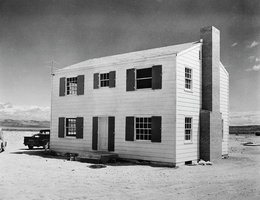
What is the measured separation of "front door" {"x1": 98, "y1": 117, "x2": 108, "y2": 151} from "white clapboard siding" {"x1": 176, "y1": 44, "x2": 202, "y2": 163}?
478 cm

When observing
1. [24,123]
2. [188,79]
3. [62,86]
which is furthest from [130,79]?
[24,123]

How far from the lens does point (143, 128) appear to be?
53.5 feet

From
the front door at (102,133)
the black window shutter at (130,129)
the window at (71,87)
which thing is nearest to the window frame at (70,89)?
the window at (71,87)

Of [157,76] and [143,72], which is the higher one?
[143,72]

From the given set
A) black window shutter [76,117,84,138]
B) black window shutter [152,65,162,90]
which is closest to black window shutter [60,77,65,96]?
black window shutter [76,117,84,138]

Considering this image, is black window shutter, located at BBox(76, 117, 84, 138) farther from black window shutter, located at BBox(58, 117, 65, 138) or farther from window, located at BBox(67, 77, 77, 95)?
window, located at BBox(67, 77, 77, 95)

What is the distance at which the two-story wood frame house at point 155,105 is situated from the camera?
15.5 meters

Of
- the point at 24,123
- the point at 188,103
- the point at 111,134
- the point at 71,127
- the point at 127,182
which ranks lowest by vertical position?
the point at 127,182

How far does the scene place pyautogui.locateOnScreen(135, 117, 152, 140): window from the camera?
16.2 m

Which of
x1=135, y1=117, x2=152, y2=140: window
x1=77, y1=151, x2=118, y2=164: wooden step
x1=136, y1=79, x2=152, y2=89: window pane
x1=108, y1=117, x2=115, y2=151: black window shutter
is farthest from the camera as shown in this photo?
x1=108, y1=117, x2=115, y2=151: black window shutter

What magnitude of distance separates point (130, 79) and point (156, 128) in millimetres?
3217

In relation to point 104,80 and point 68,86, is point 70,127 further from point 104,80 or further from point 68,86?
point 104,80

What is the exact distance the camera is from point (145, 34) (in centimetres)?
1276

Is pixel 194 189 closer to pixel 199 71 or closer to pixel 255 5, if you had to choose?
pixel 255 5
